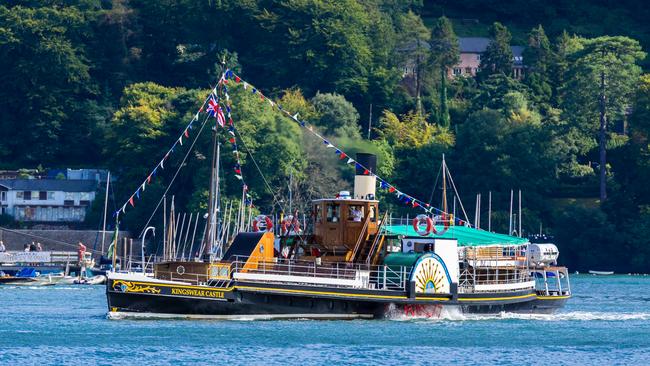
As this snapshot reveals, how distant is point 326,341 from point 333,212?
10443mm

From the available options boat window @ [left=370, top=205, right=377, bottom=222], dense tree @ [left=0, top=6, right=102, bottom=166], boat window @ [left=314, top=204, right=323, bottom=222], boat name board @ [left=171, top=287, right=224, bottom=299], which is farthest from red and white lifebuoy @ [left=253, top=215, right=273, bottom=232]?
dense tree @ [left=0, top=6, right=102, bottom=166]

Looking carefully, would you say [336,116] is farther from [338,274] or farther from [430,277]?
[338,274]

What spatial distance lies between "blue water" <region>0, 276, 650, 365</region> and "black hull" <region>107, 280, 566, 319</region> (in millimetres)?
482

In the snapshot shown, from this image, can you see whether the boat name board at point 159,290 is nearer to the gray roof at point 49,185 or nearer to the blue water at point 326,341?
the blue water at point 326,341

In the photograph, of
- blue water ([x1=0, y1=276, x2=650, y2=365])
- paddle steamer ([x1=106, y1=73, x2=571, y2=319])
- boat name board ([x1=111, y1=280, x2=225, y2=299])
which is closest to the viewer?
blue water ([x1=0, y1=276, x2=650, y2=365])

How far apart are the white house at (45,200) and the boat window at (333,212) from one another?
9762 cm

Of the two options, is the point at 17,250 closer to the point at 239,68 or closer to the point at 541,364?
the point at 239,68

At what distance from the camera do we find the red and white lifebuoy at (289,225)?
89.4m

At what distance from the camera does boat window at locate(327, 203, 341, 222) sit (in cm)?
8825

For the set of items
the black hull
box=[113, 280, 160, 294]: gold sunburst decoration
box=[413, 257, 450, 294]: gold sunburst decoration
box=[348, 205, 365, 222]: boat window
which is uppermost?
box=[348, 205, 365, 222]: boat window

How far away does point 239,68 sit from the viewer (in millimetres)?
197125

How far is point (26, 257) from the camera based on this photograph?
15312 cm

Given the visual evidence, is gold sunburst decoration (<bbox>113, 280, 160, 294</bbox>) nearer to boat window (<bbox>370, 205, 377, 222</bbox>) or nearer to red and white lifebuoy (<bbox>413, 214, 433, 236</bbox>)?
boat window (<bbox>370, 205, 377, 222</bbox>)

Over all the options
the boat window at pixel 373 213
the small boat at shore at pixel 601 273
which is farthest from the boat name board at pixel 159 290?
the small boat at shore at pixel 601 273
